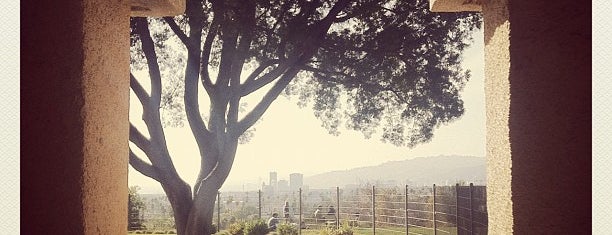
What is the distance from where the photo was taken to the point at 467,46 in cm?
1118

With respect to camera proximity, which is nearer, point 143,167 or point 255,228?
point 143,167

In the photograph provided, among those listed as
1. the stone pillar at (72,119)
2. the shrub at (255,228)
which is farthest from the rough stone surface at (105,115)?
the shrub at (255,228)

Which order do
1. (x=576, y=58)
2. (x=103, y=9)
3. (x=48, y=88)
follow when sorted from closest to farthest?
(x=48, y=88), (x=576, y=58), (x=103, y=9)

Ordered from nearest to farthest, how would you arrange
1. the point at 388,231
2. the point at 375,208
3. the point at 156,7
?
the point at 156,7, the point at 375,208, the point at 388,231

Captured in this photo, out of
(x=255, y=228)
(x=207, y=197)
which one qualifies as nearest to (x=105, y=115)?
(x=207, y=197)

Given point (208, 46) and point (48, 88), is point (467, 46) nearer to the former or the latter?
point (208, 46)

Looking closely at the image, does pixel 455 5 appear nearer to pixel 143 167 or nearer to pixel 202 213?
pixel 202 213

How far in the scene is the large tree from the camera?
10.1m

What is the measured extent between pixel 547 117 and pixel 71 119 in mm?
1885

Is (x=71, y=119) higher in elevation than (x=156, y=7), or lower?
lower

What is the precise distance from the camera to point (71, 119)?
2.19 m

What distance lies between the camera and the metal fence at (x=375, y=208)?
1153 centimetres
